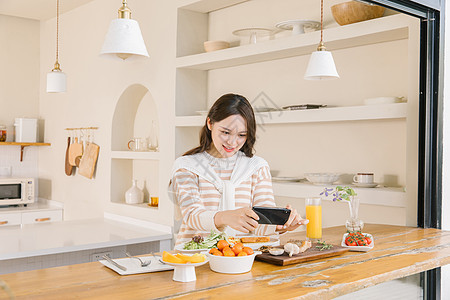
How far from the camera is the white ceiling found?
4.33 meters

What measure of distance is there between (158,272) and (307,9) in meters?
2.10

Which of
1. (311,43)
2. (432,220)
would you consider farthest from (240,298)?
(311,43)

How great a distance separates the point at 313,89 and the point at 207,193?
128 cm

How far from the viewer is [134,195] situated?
4.10 meters

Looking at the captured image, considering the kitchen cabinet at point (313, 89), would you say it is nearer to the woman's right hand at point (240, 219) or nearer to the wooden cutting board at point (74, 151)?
the woman's right hand at point (240, 219)

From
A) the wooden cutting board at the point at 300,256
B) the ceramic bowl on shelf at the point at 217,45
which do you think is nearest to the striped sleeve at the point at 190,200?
the wooden cutting board at the point at 300,256

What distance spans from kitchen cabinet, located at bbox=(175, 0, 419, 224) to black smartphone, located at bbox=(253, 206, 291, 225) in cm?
96

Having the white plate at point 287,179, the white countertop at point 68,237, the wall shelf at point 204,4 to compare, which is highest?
the wall shelf at point 204,4

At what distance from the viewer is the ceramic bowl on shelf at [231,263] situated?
53.7 inches

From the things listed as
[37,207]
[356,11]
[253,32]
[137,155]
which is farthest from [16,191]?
[356,11]

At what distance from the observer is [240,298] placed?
1.16 meters

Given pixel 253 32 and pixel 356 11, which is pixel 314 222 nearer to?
pixel 356 11

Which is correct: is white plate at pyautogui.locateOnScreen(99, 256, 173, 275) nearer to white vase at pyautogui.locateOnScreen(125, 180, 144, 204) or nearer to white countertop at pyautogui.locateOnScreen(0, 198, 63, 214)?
white vase at pyautogui.locateOnScreen(125, 180, 144, 204)

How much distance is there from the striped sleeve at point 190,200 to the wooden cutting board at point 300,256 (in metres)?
0.35
